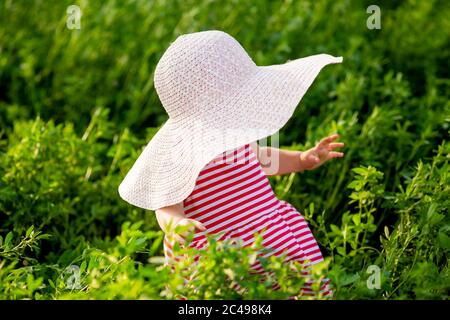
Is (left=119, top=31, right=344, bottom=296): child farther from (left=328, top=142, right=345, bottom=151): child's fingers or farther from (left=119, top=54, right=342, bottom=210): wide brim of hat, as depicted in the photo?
(left=328, top=142, right=345, bottom=151): child's fingers

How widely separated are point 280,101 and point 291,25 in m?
2.40

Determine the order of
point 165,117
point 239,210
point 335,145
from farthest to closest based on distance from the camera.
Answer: point 165,117 < point 335,145 < point 239,210

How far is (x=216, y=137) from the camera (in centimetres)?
215

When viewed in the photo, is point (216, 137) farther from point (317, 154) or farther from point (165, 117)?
point (165, 117)

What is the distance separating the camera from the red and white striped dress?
2.26 meters

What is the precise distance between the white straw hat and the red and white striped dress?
0.39 ft

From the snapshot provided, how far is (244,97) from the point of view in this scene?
2.24 meters

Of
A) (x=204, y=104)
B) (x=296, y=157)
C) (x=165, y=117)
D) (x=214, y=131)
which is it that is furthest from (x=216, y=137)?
(x=165, y=117)

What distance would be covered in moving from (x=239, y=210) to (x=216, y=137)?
25 cm

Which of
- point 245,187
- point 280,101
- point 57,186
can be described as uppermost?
point 280,101

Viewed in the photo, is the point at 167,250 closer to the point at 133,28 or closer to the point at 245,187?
the point at 245,187

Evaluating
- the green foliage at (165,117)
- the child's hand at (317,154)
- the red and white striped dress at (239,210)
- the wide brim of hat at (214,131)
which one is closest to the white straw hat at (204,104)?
the wide brim of hat at (214,131)

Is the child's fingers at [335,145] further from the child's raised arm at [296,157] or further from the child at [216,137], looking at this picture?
the child at [216,137]
